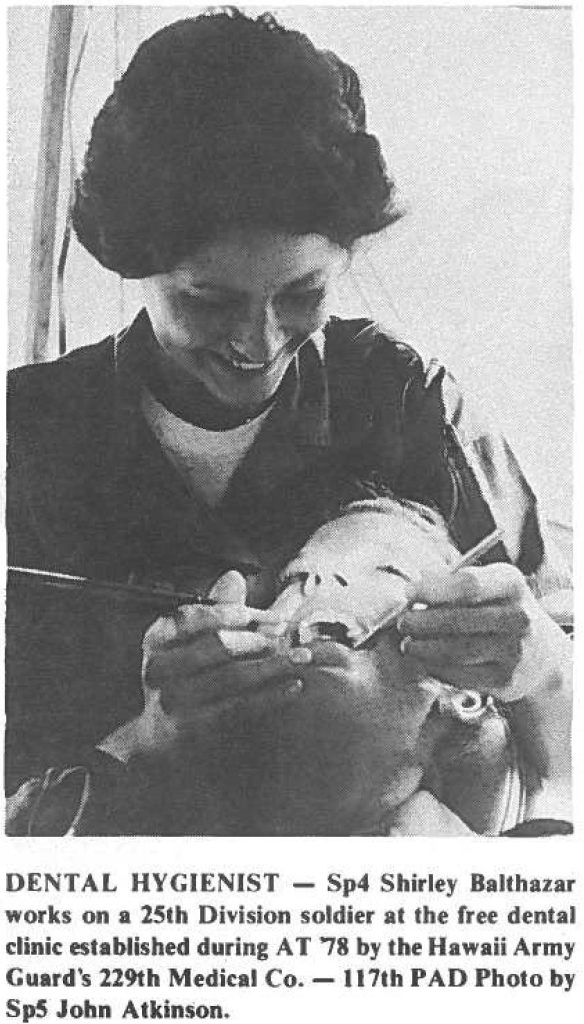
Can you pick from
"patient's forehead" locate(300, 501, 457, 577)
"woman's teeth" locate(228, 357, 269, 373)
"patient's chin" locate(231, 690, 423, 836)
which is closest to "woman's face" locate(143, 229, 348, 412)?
"woman's teeth" locate(228, 357, 269, 373)

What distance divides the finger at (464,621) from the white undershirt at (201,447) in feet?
0.99

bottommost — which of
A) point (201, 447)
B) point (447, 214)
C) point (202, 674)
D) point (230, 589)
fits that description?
point (202, 674)

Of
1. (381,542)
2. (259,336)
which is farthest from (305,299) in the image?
(381,542)

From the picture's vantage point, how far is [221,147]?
1708mm

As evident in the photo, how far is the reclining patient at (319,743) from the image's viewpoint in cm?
168

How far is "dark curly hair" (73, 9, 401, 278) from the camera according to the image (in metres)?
1.71

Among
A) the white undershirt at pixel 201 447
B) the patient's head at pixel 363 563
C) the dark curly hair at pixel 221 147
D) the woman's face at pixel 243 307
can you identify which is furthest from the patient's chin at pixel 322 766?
the dark curly hair at pixel 221 147

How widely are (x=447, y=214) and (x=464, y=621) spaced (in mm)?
540

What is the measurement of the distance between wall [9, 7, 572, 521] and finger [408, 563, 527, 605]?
11 cm

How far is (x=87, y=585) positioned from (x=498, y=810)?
608mm

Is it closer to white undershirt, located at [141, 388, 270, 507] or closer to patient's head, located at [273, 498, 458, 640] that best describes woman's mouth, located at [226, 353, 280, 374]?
white undershirt, located at [141, 388, 270, 507]

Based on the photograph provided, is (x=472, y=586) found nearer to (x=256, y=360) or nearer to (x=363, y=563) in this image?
(x=363, y=563)
